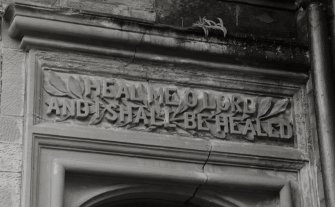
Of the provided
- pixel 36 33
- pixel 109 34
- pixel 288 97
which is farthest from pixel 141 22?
pixel 288 97

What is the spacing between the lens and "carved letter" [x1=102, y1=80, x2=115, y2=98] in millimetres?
6129

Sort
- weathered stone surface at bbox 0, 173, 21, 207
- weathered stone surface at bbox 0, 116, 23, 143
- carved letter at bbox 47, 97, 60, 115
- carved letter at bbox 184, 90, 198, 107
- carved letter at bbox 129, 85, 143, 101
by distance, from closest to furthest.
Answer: weathered stone surface at bbox 0, 173, 21, 207 < weathered stone surface at bbox 0, 116, 23, 143 < carved letter at bbox 47, 97, 60, 115 < carved letter at bbox 129, 85, 143, 101 < carved letter at bbox 184, 90, 198, 107

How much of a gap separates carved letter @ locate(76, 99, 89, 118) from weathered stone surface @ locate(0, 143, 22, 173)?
0.39 m

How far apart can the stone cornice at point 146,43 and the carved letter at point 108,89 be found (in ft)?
0.53

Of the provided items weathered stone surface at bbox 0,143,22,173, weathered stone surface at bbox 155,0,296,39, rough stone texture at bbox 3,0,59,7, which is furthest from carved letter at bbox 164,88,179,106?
weathered stone surface at bbox 0,143,22,173

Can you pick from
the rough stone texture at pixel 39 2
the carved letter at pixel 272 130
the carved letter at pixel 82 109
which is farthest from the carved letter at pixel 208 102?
the rough stone texture at pixel 39 2

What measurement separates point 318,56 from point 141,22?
3.37 ft

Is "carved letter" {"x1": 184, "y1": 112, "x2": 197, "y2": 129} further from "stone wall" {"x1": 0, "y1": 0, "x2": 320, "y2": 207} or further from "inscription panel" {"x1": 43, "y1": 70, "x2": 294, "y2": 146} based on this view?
"stone wall" {"x1": 0, "y1": 0, "x2": 320, "y2": 207}

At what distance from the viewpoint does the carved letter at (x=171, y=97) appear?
6.25 metres

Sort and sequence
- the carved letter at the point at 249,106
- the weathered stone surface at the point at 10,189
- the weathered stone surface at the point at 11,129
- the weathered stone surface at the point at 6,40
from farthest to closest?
the carved letter at the point at 249,106
the weathered stone surface at the point at 6,40
the weathered stone surface at the point at 11,129
the weathered stone surface at the point at 10,189

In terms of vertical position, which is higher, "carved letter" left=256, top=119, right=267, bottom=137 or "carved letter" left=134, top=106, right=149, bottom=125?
"carved letter" left=256, top=119, right=267, bottom=137

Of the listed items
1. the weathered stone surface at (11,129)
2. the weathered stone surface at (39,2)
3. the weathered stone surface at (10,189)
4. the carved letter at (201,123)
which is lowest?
the weathered stone surface at (10,189)

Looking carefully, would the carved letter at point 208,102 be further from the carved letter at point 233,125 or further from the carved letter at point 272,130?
the carved letter at point 272,130

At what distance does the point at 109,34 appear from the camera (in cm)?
617
